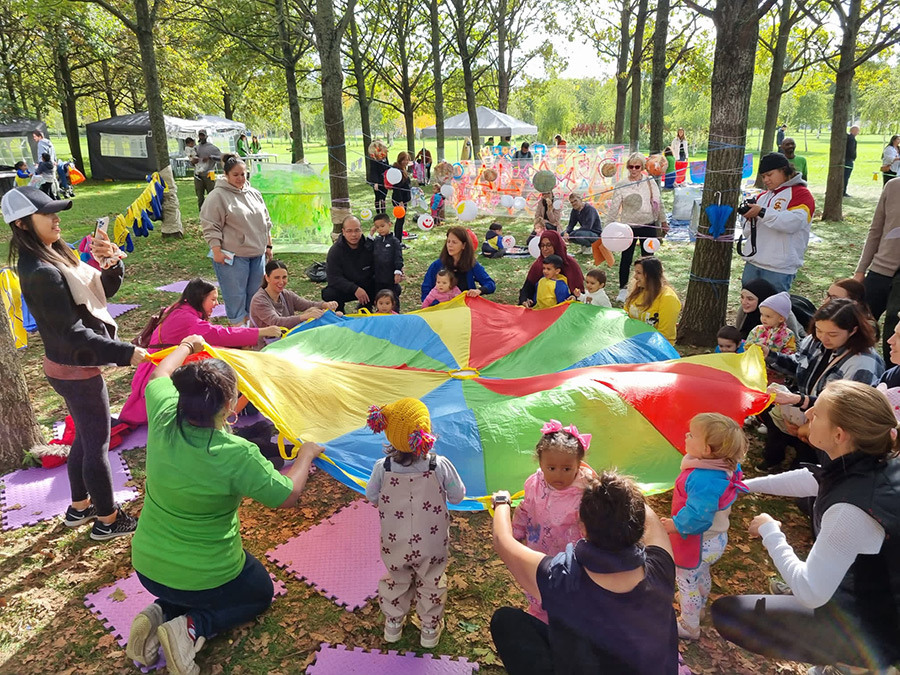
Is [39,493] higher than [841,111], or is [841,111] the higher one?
[841,111]

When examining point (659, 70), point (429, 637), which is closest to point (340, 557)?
point (429, 637)

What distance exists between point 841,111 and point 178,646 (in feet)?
44.4

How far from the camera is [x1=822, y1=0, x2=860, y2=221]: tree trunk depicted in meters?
10.5

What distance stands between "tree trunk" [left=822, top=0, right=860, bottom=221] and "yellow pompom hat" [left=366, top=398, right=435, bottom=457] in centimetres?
1107

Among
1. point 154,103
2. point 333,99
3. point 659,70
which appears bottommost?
point 333,99

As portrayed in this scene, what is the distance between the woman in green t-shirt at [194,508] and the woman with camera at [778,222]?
4272 mm

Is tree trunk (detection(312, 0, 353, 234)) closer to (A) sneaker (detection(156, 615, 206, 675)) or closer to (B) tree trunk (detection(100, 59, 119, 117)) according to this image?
(A) sneaker (detection(156, 615, 206, 675))

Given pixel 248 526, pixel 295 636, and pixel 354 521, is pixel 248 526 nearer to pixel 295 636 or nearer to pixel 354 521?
pixel 354 521

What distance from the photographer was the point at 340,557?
3.31 meters

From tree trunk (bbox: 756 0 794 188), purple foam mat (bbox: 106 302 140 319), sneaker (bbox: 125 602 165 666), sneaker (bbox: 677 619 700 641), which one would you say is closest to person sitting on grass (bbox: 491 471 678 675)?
sneaker (bbox: 677 619 700 641)

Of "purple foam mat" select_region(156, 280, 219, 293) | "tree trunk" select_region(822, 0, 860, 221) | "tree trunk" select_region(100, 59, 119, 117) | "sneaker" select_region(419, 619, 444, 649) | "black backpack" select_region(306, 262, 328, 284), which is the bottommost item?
"sneaker" select_region(419, 619, 444, 649)

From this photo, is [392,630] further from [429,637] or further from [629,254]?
[629,254]

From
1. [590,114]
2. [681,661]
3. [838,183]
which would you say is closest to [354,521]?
[681,661]

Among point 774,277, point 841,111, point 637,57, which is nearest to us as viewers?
point 774,277
